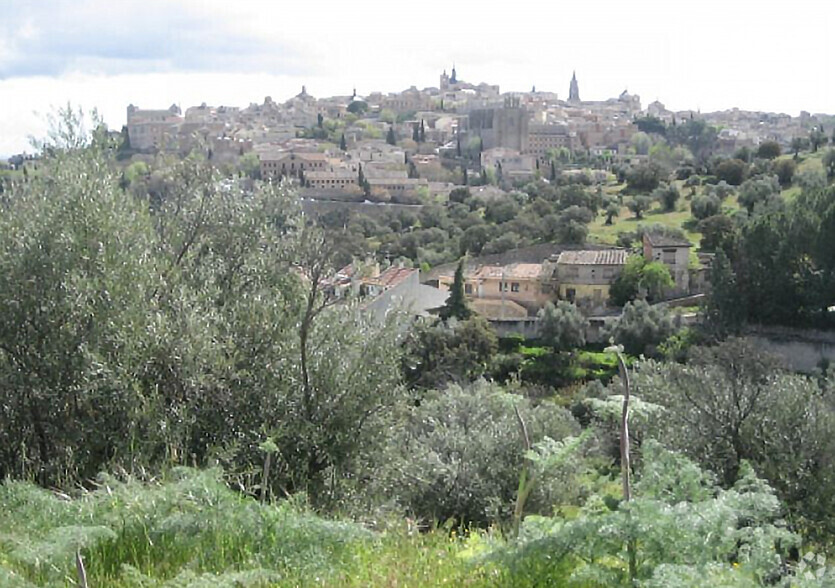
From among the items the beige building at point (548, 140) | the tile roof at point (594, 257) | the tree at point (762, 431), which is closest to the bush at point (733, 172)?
the tile roof at point (594, 257)

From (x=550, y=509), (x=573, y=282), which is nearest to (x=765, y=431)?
(x=550, y=509)

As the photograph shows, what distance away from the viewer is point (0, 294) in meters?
4.79

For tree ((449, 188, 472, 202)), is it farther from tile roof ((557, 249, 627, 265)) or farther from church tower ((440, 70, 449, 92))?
church tower ((440, 70, 449, 92))

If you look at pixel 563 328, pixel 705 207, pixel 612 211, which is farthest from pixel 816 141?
pixel 563 328

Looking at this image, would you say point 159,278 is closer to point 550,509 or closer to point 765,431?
point 550,509

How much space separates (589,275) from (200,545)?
2860 cm

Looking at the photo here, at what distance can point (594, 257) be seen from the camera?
103ft

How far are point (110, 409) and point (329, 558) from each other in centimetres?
202

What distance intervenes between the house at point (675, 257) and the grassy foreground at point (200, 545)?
27399mm

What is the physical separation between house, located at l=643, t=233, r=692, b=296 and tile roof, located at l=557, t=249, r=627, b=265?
1.22m

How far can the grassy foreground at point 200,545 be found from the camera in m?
3.06

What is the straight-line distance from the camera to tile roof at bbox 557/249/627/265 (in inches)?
1224

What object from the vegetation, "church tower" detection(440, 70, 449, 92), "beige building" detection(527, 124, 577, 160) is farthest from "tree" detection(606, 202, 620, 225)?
"church tower" detection(440, 70, 449, 92)

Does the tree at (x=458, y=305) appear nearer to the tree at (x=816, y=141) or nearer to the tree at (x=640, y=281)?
the tree at (x=640, y=281)
